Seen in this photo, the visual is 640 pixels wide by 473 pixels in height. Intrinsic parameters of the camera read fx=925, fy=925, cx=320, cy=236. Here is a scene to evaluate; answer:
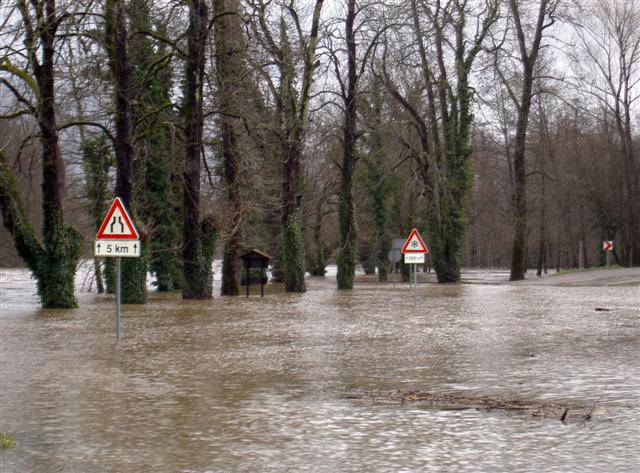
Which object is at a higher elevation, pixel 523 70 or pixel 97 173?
pixel 523 70

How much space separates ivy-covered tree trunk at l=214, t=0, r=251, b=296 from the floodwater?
12176 millimetres

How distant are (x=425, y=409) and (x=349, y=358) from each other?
463 cm

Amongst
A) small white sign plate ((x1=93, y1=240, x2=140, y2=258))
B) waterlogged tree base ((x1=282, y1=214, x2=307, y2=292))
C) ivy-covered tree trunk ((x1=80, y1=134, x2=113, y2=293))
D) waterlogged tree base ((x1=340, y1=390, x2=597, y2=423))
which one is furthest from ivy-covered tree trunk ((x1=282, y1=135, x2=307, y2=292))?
waterlogged tree base ((x1=340, y1=390, x2=597, y2=423))

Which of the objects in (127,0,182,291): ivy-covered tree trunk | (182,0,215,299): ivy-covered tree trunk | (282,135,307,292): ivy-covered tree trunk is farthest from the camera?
(127,0,182,291): ivy-covered tree trunk

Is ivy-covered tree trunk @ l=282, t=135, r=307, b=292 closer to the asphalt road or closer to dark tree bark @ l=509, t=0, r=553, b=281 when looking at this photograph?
the asphalt road

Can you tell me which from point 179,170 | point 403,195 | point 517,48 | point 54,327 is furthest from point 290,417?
point 403,195

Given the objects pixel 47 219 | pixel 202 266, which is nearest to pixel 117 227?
pixel 47 219

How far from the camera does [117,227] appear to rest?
16.6m

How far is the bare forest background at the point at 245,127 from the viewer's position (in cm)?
2620

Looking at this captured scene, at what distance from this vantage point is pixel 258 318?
73.7 ft

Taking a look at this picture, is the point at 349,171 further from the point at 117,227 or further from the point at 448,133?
the point at 117,227

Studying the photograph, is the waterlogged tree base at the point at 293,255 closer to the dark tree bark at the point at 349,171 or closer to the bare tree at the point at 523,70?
the dark tree bark at the point at 349,171

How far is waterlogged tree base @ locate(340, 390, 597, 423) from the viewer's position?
9189 mm

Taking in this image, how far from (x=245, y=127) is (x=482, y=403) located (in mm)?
23852
